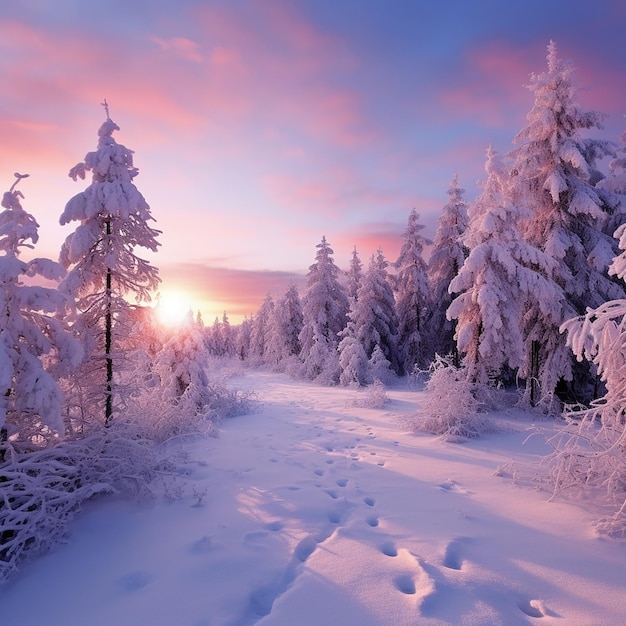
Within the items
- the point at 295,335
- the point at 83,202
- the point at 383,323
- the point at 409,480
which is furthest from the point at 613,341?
the point at 295,335

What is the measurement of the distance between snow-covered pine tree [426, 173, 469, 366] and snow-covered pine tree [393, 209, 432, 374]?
805 millimetres

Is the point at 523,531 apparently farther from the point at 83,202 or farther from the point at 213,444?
the point at 83,202

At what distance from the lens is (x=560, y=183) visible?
1362 cm

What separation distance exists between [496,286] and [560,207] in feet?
14.4

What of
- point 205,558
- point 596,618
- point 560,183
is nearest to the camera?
point 596,618

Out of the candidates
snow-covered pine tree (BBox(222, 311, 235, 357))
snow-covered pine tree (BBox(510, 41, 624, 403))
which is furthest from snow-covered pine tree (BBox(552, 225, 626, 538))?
snow-covered pine tree (BBox(222, 311, 235, 357))

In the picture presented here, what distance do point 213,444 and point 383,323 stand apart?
17.8 metres

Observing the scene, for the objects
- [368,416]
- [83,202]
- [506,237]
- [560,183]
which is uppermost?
[560,183]

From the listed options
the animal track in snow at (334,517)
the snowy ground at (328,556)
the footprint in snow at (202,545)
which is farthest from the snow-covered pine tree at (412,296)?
the footprint in snow at (202,545)

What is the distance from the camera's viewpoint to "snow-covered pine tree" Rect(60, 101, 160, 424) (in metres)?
7.35

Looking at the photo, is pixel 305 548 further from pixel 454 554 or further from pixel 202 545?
A: pixel 454 554

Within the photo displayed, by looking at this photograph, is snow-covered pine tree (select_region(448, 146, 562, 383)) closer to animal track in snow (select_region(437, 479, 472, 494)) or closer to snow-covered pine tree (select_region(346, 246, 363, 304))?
animal track in snow (select_region(437, 479, 472, 494))

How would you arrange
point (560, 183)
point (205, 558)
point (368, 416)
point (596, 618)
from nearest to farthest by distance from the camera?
point (596, 618)
point (205, 558)
point (368, 416)
point (560, 183)

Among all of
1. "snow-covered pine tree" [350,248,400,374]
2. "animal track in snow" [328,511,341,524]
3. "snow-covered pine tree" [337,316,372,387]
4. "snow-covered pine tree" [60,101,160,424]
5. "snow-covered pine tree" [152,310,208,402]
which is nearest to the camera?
"animal track in snow" [328,511,341,524]
